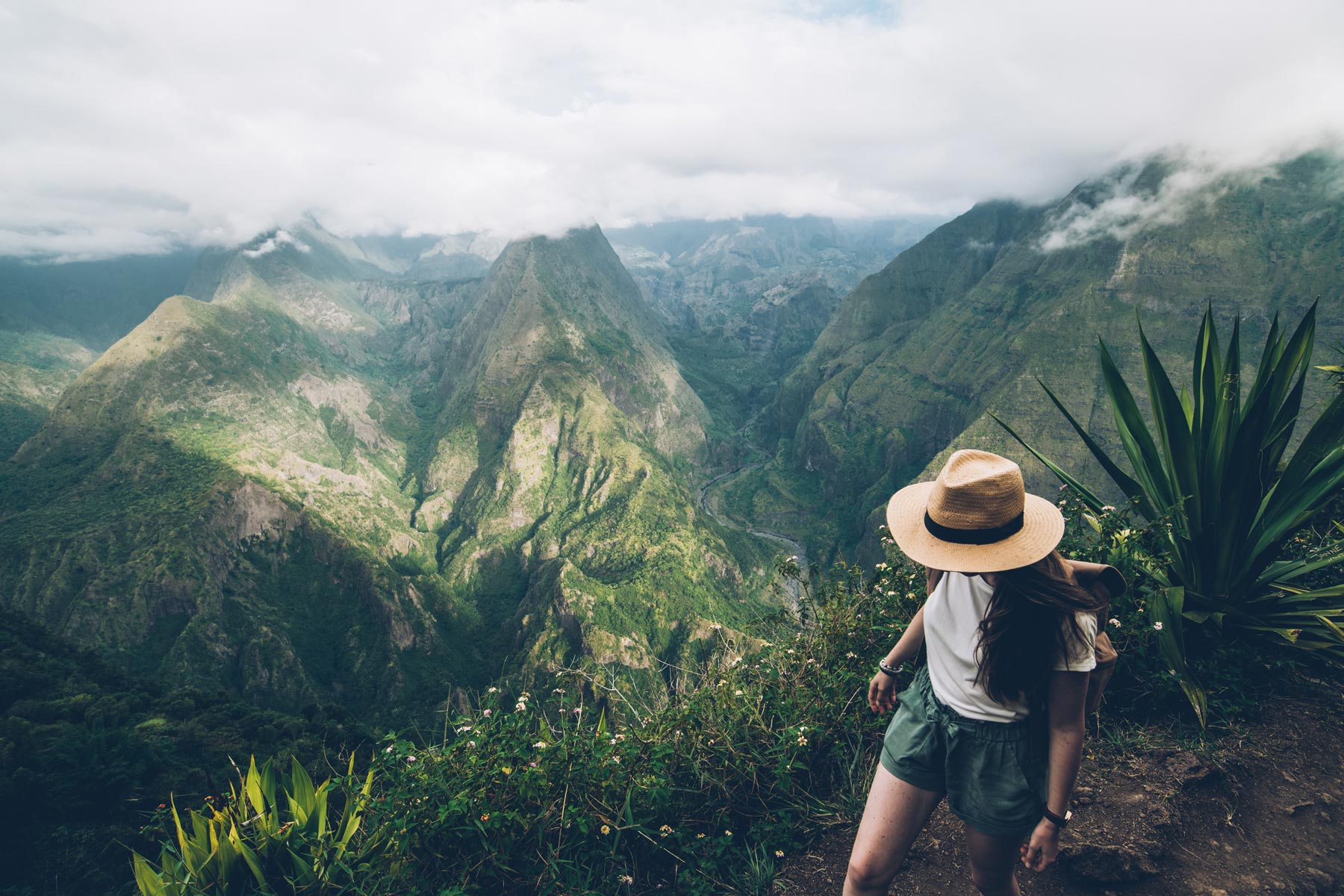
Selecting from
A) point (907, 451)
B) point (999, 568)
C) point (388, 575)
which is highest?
point (999, 568)

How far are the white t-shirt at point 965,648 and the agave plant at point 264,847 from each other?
10.5 ft

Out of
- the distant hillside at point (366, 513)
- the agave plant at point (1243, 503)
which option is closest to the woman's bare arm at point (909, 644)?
the agave plant at point (1243, 503)

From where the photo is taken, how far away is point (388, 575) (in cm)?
7925

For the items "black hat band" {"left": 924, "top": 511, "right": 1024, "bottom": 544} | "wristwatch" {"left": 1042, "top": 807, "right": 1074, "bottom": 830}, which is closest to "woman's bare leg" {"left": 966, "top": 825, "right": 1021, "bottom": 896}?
"wristwatch" {"left": 1042, "top": 807, "right": 1074, "bottom": 830}

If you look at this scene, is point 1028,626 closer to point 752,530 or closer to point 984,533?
point 984,533

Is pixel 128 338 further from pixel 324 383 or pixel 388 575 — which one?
pixel 388 575

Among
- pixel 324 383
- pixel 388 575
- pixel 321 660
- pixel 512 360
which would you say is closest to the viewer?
pixel 321 660

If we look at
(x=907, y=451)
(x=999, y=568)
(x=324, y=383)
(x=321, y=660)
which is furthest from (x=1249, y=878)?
(x=324, y=383)

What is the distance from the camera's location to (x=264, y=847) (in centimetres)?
279

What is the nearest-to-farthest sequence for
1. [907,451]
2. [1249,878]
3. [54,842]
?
[1249,878], [54,842], [907,451]

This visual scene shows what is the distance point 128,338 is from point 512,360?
78.1 meters

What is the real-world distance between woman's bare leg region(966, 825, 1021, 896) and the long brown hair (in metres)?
0.68

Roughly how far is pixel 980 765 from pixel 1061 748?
335mm

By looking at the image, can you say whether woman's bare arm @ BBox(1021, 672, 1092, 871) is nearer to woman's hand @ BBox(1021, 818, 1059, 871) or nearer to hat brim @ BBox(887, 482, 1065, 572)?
woman's hand @ BBox(1021, 818, 1059, 871)
